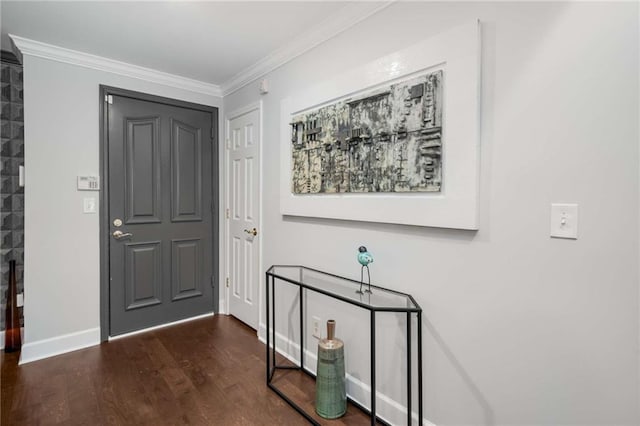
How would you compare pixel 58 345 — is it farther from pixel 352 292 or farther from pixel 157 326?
pixel 352 292

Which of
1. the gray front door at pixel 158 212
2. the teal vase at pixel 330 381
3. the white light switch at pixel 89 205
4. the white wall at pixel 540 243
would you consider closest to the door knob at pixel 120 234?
the gray front door at pixel 158 212

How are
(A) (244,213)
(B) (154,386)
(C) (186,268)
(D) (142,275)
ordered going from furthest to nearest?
(C) (186,268) → (A) (244,213) → (D) (142,275) → (B) (154,386)

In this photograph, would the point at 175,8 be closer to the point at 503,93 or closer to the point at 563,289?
the point at 503,93

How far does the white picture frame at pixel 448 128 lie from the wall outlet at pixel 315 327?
2.64 feet

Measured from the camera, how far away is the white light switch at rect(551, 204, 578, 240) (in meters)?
1.16

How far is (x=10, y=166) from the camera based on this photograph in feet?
8.57

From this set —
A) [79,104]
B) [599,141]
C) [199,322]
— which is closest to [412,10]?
[599,141]

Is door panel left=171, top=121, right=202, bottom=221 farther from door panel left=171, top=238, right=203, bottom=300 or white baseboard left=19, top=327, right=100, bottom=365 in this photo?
white baseboard left=19, top=327, right=100, bottom=365

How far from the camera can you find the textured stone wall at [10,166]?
2.59 meters

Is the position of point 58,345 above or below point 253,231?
below

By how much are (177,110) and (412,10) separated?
2328 mm

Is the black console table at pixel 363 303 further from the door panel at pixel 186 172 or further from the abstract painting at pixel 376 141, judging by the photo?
the door panel at pixel 186 172

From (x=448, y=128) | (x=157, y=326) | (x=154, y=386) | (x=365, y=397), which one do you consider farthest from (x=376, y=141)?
(x=157, y=326)

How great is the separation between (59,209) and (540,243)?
3.15 meters
